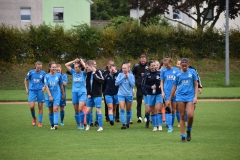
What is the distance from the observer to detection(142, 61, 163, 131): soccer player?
16.4 meters

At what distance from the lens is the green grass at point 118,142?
11703 millimetres

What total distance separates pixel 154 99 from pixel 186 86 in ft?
9.97

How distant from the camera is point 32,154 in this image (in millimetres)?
11914

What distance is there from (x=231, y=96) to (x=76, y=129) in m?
14.8

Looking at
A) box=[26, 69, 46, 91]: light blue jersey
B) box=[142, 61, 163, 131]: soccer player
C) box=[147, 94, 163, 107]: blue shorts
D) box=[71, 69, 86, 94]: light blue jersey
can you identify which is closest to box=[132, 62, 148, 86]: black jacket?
box=[142, 61, 163, 131]: soccer player

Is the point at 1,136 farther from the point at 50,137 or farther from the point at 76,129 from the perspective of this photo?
the point at 76,129

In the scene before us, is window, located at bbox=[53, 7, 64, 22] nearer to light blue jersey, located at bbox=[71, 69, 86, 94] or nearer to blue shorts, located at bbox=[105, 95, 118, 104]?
blue shorts, located at bbox=[105, 95, 118, 104]

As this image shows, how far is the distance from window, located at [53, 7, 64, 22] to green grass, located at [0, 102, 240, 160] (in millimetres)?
44242

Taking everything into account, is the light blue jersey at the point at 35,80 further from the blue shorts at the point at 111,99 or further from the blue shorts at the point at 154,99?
the blue shorts at the point at 154,99

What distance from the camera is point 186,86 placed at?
1352 cm

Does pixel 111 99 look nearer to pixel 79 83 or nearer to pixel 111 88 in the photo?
pixel 111 88

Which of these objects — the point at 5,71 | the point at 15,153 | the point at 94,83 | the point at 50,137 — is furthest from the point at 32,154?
the point at 5,71

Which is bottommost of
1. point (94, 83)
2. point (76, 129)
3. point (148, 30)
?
point (76, 129)

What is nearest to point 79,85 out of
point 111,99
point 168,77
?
point 111,99
